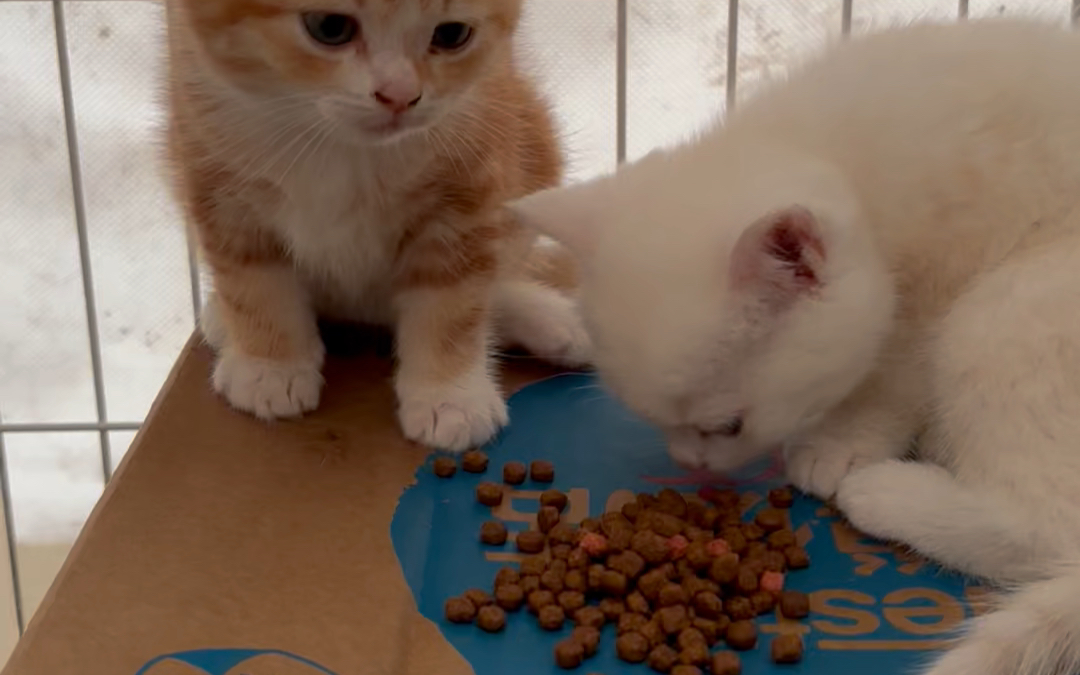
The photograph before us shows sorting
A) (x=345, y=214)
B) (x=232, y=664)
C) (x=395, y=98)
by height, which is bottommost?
(x=232, y=664)

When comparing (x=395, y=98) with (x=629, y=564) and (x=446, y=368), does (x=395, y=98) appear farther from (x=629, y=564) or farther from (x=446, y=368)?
(x=629, y=564)

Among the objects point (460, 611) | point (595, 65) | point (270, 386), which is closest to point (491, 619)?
point (460, 611)

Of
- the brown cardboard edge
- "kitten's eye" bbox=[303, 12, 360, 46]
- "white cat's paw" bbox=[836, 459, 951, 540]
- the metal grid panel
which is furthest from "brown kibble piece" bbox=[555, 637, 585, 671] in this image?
the metal grid panel

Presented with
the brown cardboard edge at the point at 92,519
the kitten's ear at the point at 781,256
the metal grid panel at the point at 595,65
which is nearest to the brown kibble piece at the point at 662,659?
the kitten's ear at the point at 781,256

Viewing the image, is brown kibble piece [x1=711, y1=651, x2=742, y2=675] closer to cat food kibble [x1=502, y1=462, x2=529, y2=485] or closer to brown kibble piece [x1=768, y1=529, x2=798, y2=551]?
brown kibble piece [x1=768, y1=529, x2=798, y2=551]

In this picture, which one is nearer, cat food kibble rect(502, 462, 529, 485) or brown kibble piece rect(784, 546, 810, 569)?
brown kibble piece rect(784, 546, 810, 569)

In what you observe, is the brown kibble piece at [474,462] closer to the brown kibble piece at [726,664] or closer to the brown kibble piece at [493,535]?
the brown kibble piece at [493,535]
